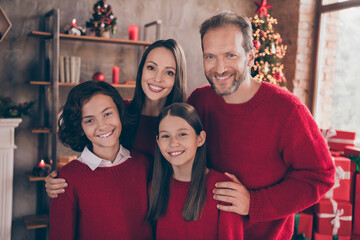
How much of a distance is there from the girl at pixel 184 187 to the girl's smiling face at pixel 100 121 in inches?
8.0

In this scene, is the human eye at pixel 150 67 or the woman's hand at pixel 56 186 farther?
the human eye at pixel 150 67

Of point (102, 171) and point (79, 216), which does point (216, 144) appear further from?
point (79, 216)

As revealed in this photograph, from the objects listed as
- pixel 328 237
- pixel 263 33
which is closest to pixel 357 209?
pixel 328 237

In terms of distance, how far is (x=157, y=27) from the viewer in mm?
3615

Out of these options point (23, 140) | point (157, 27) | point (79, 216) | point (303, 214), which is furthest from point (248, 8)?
point (79, 216)

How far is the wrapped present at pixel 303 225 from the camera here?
9.98 feet

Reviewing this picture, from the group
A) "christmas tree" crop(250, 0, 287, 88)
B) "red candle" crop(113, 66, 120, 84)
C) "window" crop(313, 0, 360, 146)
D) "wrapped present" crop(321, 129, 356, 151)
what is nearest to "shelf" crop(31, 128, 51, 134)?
"red candle" crop(113, 66, 120, 84)

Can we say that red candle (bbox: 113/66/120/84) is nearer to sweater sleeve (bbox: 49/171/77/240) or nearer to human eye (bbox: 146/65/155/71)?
human eye (bbox: 146/65/155/71)

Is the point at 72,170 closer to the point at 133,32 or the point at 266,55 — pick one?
the point at 133,32

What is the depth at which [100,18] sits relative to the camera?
3.34m

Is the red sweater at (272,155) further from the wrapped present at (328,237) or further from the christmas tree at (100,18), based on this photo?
the christmas tree at (100,18)

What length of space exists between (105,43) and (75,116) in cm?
226

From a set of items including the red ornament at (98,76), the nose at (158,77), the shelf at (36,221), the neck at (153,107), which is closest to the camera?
the nose at (158,77)

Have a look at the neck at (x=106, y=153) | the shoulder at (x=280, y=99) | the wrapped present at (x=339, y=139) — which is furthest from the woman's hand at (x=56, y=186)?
the wrapped present at (x=339, y=139)
